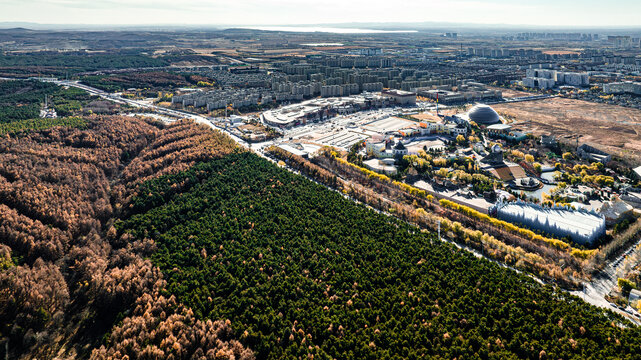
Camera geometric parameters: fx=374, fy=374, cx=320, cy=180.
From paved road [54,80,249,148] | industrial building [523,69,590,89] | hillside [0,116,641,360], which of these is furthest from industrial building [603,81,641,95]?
paved road [54,80,249,148]

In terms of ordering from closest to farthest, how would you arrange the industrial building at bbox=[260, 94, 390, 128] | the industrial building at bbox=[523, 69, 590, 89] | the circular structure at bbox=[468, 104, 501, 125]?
the circular structure at bbox=[468, 104, 501, 125], the industrial building at bbox=[260, 94, 390, 128], the industrial building at bbox=[523, 69, 590, 89]

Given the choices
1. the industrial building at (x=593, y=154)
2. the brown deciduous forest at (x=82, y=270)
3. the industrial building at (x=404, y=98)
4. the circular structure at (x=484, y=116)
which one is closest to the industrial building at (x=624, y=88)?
the circular structure at (x=484, y=116)

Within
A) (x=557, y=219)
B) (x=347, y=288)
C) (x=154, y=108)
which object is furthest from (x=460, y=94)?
(x=347, y=288)

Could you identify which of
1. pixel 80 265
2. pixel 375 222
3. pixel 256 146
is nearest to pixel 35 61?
pixel 256 146

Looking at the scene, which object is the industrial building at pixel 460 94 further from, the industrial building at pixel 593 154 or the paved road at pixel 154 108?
the paved road at pixel 154 108

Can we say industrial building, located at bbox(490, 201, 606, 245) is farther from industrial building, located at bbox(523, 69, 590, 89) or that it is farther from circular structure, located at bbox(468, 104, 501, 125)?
industrial building, located at bbox(523, 69, 590, 89)
